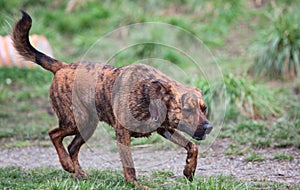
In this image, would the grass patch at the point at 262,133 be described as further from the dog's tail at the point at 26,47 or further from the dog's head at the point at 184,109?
the dog's tail at the point at 26,47

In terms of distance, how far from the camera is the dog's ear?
615 centimetres

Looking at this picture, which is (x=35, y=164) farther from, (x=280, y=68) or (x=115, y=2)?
(x=115, y=2)

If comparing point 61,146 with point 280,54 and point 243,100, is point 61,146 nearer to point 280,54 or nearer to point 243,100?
point 243,100

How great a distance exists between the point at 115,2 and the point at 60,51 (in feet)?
9.01

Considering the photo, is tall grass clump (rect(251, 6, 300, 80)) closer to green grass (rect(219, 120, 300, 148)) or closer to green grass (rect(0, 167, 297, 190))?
green grass (rect(219, 120, 300, 148))

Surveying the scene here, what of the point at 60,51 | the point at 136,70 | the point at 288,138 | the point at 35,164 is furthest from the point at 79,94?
the point at 60,51

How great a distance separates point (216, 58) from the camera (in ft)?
43.3

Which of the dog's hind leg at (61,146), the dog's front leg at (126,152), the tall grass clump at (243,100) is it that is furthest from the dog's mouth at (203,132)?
the tall grass clump at (243,100)

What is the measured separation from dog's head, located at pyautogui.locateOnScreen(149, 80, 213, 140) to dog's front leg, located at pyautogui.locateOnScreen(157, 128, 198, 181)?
248 mm

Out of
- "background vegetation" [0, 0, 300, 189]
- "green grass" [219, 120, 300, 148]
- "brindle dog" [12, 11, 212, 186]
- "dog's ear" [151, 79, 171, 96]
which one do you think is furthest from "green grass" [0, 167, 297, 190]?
"green grass" [219, 120, 300, 148]

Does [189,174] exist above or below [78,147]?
below

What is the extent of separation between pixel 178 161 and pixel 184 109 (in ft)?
8.16

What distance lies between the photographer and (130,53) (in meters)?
13.5

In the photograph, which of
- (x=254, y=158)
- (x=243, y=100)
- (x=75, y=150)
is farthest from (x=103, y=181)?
(x=243, y=100)
